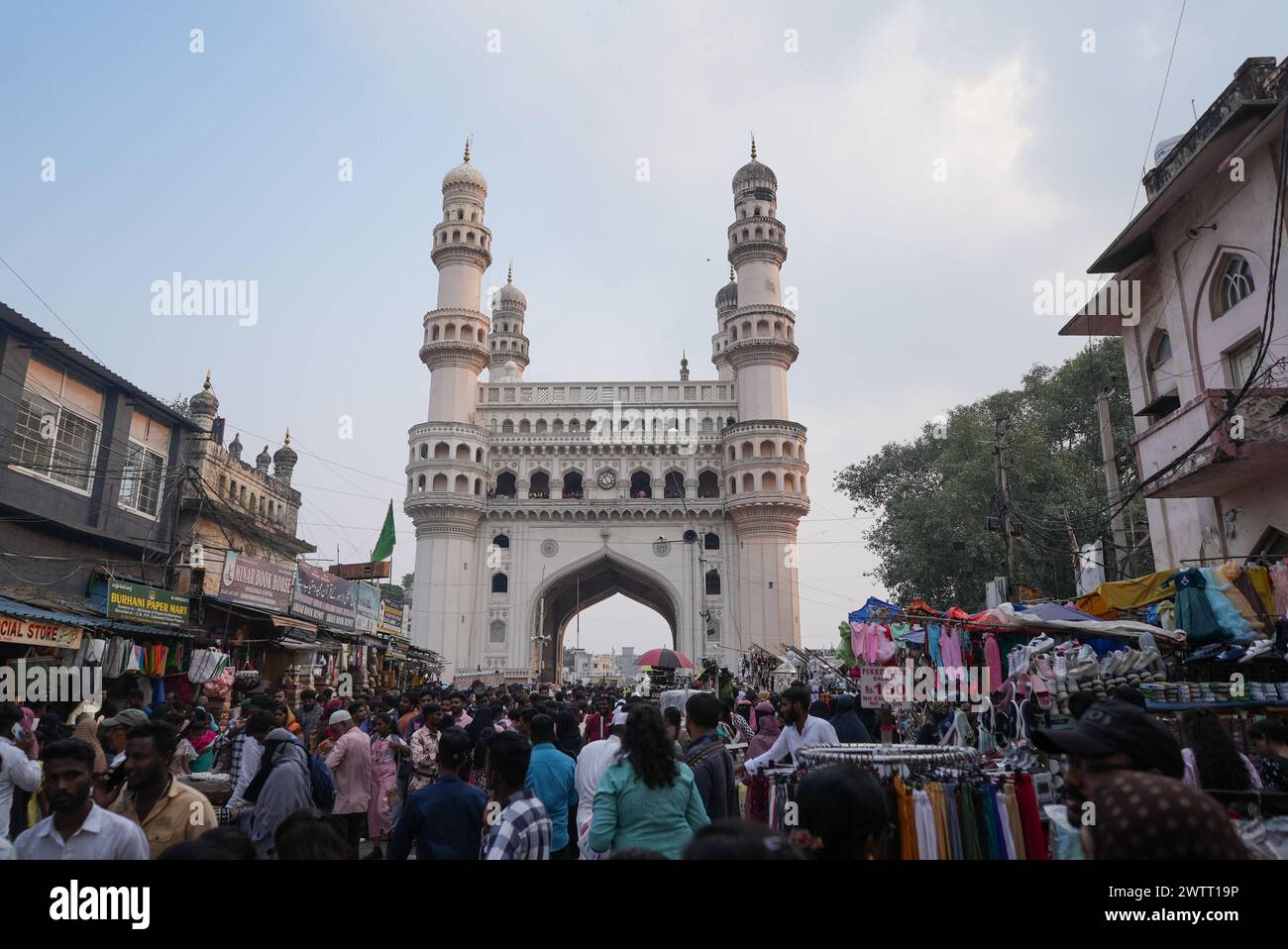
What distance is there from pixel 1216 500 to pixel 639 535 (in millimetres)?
25477

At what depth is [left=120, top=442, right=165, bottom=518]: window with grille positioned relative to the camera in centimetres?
1683

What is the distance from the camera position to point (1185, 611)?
970 cm

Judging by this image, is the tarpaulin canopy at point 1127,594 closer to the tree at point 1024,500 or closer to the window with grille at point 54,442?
the tree at point 1024,500

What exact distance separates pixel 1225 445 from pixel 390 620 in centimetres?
2288

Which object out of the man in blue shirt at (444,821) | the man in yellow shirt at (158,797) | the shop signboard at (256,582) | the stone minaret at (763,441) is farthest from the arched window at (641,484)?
the man in yellow shirt at (158,797)

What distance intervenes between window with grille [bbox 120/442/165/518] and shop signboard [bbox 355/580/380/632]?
6239 mm

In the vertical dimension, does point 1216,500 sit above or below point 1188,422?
below

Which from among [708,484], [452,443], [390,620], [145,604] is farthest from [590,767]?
[708,484]

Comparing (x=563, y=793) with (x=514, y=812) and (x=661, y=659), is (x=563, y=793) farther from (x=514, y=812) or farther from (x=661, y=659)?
(x=661, y=659)

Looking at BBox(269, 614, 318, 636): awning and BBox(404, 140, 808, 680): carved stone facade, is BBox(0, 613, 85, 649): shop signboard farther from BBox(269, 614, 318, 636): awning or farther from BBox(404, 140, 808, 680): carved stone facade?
BBox(404, 140, 808, 680): carved stone facade

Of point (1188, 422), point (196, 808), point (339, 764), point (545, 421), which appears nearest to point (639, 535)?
point (545, 421)

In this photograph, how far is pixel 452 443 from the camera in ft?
120
